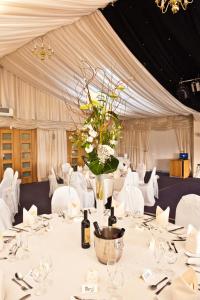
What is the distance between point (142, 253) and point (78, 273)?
0.55 metres

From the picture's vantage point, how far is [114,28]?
4.80m

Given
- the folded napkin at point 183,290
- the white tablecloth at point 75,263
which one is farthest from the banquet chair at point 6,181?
the folded napkin at point 183,290

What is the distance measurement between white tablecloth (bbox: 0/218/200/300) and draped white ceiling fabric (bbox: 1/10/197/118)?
300 cm

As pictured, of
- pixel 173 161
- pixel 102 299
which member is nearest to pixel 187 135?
pixel 173 161

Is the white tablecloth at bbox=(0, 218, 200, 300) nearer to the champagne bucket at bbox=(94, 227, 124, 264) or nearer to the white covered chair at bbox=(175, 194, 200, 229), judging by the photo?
the champagne bucket at bbox=(94, 227, 124, 264)

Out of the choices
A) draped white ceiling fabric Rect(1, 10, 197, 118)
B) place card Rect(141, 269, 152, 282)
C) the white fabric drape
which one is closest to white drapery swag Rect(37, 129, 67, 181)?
the white fabric drape

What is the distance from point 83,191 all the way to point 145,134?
7.34 m

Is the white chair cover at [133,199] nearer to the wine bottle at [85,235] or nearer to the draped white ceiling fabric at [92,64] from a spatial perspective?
the wine bottle at [85,235]

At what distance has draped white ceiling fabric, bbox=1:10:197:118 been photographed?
5.34 m

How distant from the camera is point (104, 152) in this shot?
1.91 meters

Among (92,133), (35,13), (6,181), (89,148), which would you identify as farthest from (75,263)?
(6,181)

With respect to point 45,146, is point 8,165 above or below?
below

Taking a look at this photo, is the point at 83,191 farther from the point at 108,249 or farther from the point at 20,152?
the point at 20,152

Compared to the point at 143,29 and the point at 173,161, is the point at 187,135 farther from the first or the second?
the point at 143,29
